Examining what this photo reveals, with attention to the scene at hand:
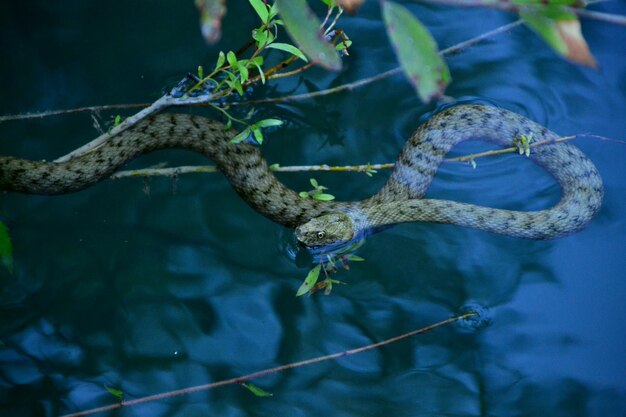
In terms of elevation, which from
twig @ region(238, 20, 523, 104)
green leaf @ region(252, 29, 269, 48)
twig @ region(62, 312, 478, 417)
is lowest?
twig @ region(62, 312, 478, 417)

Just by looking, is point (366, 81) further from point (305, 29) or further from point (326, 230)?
point (305, 29)

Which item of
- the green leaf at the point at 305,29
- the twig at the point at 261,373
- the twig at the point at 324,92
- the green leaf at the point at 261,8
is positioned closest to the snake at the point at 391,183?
the twig at the point at 324,92

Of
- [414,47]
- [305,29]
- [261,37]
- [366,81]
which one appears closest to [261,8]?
[261,37]

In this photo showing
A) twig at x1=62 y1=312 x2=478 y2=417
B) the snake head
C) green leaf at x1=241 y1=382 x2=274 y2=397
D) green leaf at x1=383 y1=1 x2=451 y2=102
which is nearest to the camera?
green leaf at x1=383 y1=1 x2=451 y2=102

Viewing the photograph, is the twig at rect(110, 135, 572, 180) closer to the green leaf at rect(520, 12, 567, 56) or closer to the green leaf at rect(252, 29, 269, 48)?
the green leaf at rect(252, 29, 269, 48)

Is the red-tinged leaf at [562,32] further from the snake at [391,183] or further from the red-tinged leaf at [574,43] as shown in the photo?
the snake at [391,183]

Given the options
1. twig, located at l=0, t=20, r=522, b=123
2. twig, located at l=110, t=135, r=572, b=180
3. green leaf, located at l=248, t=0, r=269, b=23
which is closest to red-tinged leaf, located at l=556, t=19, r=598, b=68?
green leaf, located at l=248, t=0, r=269, b=23
